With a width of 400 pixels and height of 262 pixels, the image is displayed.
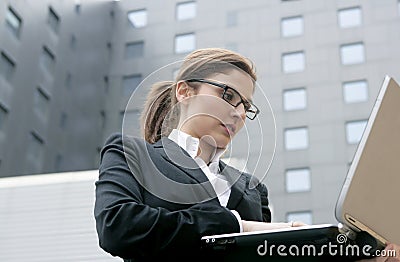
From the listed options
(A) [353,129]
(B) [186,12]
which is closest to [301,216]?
(A) [353,129]

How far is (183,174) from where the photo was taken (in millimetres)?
702

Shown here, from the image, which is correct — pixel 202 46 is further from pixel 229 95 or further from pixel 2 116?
pixel 229 95

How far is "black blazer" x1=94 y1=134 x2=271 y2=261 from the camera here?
63 cm

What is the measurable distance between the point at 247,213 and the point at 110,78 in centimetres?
539

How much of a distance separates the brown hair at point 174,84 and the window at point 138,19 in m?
5.15

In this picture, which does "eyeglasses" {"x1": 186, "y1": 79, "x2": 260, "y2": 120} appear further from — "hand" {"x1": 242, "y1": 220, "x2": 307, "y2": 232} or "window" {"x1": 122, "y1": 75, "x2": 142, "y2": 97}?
"window" {"x1": 122, "y1": 75, "x2": 142, "y2": 97}

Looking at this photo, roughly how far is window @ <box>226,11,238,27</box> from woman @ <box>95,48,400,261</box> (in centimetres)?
496

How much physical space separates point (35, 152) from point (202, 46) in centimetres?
156

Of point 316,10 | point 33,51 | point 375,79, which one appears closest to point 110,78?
point 33,51

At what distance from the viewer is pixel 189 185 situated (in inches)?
27.2

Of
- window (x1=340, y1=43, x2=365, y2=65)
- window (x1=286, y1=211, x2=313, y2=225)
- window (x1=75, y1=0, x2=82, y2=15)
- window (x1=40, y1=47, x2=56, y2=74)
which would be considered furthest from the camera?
window (x1=75, y1=0, x2=82, y2=15)

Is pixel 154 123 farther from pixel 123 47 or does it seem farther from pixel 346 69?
pixel 123 47

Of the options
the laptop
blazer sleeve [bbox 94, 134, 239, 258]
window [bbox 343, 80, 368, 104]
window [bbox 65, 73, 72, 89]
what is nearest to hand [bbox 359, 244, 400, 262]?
the laptop

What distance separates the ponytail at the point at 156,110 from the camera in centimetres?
78
